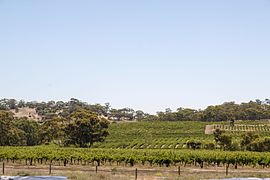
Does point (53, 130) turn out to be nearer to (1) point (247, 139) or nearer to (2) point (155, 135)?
(2) point (155, 135)

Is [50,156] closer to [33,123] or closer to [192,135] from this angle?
[33,123]

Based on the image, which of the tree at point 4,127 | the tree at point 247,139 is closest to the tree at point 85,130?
the tree at point 4,127

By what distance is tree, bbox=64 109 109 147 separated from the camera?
2520 inches

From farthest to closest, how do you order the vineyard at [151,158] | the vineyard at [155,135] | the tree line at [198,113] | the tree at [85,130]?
the tree line at [198,113], the vineyard at [155,135], the tree at [85,130], the vineyard at [151,158]

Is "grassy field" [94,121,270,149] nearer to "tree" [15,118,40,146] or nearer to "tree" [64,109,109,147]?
"tree" [64,109,109,147]

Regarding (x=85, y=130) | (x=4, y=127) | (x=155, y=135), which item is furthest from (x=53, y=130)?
(x=155, y=135)

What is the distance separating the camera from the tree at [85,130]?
210 ft

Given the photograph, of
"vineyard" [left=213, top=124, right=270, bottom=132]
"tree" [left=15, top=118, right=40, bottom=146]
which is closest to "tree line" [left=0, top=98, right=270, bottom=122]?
"vineyard" [left=213, top=124, right=270, bottom=132]

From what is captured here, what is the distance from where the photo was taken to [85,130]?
2542 inches

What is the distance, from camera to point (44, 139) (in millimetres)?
74312

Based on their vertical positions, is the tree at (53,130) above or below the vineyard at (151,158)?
above

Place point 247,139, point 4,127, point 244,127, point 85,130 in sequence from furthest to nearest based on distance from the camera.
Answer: point 244,127, point 4,127, point 85,130, point 247,139

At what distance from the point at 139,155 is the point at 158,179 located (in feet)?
46.0

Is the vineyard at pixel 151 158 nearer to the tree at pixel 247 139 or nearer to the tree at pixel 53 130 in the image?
the tree at pixel 247 139
